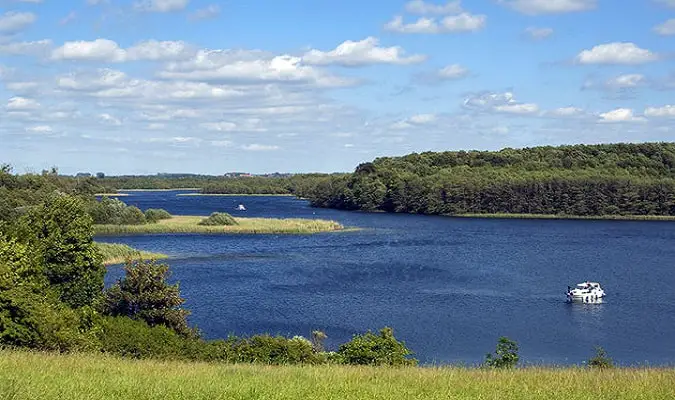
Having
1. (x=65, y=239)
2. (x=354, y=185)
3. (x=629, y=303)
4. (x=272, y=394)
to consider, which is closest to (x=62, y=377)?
(x=272, y=394)

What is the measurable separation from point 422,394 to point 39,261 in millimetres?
23124

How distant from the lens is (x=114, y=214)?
105938 mm

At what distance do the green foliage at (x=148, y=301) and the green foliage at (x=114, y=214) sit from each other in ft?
247

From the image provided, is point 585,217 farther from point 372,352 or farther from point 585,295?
point 372,352

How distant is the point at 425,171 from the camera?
164 metres

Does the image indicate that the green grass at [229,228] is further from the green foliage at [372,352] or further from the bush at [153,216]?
the green foliage at [372,352]

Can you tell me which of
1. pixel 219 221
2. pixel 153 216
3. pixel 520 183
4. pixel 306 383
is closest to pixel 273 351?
pixel 306 383

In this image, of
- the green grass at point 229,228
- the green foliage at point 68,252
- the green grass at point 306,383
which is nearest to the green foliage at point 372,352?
the green grass at point 306,383

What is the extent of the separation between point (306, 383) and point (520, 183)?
131181 mm

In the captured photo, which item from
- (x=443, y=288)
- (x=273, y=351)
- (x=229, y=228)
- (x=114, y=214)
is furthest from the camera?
(x=114, y=214)

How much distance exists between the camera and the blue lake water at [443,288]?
40.9 metres

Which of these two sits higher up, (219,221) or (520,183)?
(520,183)

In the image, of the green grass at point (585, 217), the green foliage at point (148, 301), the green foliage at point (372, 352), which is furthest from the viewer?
the green grass at point (585, 217)

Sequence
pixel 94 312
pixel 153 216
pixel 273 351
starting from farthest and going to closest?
pixel 153 216 < pixel 94 312 < pixel 273 351
